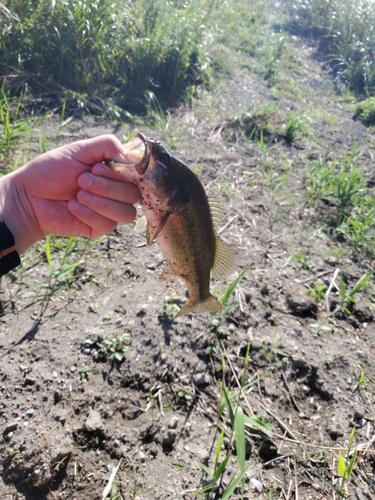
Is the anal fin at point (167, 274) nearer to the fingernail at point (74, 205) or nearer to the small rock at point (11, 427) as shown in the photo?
the fingernail at point (74, 205)

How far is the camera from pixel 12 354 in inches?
104

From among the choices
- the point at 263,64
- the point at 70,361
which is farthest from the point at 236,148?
the point at 263,64

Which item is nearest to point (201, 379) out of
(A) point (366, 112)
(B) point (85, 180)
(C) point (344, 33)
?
(B) point (85, 180)

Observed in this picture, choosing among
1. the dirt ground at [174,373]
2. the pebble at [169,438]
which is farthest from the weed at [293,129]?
the pebble at [169,438]

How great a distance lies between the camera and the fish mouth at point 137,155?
1747 mm

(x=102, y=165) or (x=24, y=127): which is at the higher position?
(x=102, y=165)

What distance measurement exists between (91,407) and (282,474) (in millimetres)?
1195

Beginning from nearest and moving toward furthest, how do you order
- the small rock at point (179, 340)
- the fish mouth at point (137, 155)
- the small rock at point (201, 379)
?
the fish mouth at point (137, 155), the small rock at point (201, 379), the small rock at point (179, 340)

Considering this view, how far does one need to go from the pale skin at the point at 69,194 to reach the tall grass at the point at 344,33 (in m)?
9.88

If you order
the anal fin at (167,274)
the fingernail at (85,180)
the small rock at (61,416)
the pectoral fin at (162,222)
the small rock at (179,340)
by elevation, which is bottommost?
the small rock at (61,416)

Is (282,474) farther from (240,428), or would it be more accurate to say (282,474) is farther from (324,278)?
(324,278)

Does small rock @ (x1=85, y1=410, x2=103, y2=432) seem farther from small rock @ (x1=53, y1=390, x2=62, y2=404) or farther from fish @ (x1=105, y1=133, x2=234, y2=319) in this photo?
fish @ (x1=105, y1=133, x2=234, y2=319)

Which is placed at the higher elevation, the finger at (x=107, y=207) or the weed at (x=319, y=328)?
the finger at (x=107, y=207)

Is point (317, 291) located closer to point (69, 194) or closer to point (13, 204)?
point (69, 194)
